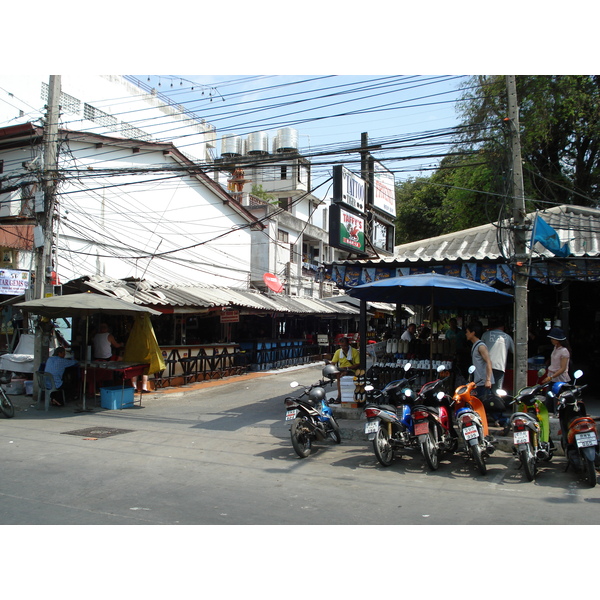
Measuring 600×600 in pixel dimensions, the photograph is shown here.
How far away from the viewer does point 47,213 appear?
12.5m

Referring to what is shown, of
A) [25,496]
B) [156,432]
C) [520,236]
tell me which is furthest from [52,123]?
[520,236]

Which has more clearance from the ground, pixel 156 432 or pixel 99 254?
pixel 99 254

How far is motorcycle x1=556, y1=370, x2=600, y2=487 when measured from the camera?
19.9 feet

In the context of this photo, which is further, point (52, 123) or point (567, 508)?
point (52, 123)

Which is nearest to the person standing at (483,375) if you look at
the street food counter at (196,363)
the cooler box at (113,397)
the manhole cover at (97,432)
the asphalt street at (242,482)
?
the asphalt street at (242,482)

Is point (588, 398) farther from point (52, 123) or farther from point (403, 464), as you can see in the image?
point (52, 123)

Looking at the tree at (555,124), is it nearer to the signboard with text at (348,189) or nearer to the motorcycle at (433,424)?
the signboard with text at (348,189)

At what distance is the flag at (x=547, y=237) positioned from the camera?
28.5 feet

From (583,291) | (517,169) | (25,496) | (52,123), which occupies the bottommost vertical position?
(25,496)

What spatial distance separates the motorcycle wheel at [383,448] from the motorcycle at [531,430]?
1.61m

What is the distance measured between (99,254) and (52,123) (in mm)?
6335

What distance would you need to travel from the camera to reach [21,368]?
14.2 meters

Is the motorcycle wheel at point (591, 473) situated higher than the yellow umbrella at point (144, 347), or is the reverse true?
the yellow umbrella at point (144, 347)

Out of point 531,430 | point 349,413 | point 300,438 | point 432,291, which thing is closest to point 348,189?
point 432,291
